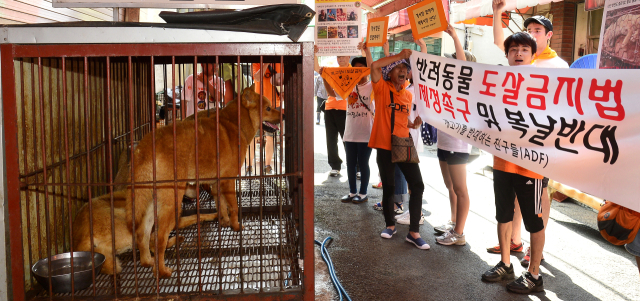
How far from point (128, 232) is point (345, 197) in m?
4.43

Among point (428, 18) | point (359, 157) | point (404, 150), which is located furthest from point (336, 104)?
point (428, 18)

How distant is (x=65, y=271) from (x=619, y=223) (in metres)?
4.40

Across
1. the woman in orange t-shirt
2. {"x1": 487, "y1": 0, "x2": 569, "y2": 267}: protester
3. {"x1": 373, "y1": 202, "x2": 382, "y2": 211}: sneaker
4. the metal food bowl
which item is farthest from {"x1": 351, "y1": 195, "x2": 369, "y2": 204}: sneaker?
the metal food bowl

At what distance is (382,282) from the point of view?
14.5 feet

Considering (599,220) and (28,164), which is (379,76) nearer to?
(599,220)

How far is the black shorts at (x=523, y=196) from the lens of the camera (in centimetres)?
409

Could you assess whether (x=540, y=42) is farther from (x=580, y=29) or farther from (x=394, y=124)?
(x=580, y=29)

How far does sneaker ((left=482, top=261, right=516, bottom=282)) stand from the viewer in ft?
14.5

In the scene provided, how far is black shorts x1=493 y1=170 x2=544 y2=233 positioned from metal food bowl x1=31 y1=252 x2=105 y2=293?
371 centimetres

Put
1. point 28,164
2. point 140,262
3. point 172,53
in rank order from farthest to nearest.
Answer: point 140,262
point 28,164
point 172,53

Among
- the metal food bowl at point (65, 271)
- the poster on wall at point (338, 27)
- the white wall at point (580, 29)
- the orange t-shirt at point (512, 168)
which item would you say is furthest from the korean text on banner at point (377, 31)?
the white wall at point (580, 29)

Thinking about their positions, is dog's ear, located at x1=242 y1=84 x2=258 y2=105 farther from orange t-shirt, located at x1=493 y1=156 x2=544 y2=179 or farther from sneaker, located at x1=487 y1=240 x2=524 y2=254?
sneaker, located at x1=487 y1=240 x2=524 y2=254

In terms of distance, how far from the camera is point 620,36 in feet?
11.4

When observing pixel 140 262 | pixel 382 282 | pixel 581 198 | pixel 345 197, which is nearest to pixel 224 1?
pixel 140 262
